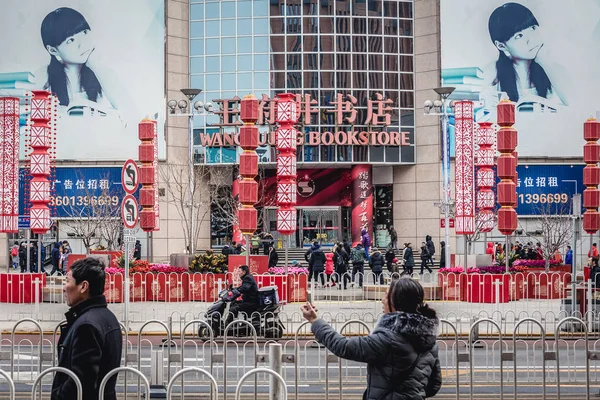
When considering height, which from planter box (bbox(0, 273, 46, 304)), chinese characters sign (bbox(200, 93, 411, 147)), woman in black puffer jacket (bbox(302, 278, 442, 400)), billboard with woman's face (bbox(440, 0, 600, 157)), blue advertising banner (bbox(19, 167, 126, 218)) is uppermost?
billboard with woman's face (bbox(440, 0, 600, 157))

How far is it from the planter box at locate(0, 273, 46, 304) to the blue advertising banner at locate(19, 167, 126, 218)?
25179 mm

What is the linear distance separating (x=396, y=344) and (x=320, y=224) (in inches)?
2041

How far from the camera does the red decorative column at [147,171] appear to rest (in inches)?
1321

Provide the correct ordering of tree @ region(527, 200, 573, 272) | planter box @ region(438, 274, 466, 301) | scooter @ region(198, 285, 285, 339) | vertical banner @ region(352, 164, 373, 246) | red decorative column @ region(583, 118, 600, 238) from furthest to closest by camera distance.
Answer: vertical banner @ region(352, 164, 373, 246) → tree @ region(527, 200, 573, 272) → red decorative column @ region(583, 118, 600, 238) → planter box @ region(438, 274, 466, 301) → scooter @ region(198, 285, 285, 339)

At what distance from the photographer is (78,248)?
2162 inches

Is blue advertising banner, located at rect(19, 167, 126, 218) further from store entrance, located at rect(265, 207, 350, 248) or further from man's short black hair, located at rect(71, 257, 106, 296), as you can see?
man's short black hair, located at rect(71, 257, 106, 296)

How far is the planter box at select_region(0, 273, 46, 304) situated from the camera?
96.2ft

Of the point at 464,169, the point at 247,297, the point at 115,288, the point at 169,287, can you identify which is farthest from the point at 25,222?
the point at 247,297

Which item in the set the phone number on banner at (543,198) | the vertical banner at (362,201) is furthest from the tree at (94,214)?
the phone number on banner at (543,198)

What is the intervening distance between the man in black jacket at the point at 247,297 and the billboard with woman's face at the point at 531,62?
35.7 metres

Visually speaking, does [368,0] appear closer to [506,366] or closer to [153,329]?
[153,329]

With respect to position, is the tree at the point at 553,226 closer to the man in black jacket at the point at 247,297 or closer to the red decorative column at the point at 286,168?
the red decorative column at the point at 286,168

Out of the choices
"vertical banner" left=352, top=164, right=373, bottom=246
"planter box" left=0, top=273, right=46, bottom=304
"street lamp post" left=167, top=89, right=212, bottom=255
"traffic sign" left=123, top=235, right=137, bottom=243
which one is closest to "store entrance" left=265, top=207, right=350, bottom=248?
"vertical banner" left=352, top=164, right=373, bottom=246

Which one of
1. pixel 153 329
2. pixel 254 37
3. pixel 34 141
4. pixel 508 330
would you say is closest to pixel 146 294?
pixel 34 141
